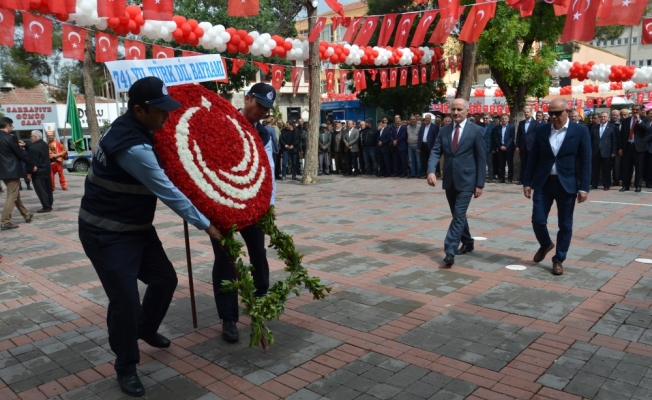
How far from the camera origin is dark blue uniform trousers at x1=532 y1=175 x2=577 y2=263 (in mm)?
6168

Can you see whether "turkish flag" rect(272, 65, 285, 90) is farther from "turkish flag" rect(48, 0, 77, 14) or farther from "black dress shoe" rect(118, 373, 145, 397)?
"black dress shoe" rect(118, 373, 145, 397)

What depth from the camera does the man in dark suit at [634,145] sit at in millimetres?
13227

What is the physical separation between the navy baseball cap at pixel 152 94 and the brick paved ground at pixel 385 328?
1833 millimetres

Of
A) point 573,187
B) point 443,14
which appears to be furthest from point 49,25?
point 573,187

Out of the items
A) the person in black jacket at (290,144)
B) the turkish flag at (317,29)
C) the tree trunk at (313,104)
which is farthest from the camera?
the person in black jacket at (290,144)

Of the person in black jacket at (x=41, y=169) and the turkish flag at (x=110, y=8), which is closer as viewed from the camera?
the turkish flag at (x=110, y=8)

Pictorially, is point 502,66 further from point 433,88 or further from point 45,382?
point 45,382

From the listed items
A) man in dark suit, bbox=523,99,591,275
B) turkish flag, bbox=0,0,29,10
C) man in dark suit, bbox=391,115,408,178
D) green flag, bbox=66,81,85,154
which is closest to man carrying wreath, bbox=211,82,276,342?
man in dark suit, bbox=523,99,591,275

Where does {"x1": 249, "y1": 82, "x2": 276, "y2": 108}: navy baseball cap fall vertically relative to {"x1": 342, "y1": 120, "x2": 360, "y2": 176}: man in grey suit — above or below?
above

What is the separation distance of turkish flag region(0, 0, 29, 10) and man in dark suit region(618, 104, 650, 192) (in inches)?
498

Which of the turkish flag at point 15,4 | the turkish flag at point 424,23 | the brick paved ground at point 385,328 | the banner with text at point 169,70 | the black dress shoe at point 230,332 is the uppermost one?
the turkish flag at point 424,23

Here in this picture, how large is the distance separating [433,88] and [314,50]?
11878mm

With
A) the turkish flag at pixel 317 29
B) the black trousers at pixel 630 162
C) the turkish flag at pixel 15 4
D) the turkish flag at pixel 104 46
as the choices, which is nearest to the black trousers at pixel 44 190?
the turkish flag at pixel 104 46

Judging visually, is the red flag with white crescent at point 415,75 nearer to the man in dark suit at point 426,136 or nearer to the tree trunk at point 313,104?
the man in dark suit at point 426,136
